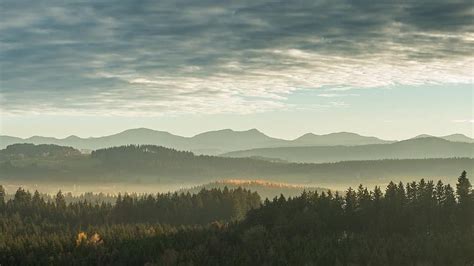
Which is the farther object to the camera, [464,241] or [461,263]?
[464,241]

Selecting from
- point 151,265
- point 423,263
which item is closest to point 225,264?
point 151,265

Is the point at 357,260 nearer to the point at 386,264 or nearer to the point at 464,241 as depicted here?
the point at 386,264

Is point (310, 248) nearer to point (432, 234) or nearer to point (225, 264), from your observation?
point (225, 264)

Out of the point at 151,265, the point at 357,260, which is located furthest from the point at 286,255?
the point at 151,265

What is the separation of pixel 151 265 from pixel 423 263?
249 ft

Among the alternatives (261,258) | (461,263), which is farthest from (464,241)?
(261,258)

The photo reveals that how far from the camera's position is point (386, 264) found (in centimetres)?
17462

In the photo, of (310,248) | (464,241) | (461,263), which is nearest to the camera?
(461,263)

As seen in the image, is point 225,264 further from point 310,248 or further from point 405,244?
point 405,244

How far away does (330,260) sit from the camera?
17788cm

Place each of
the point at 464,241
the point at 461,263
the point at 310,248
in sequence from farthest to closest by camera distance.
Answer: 1. the point at 310,248
2. the point at 464,241
3. the point at 461,263

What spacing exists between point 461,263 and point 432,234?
32407mm

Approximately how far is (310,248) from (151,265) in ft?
150

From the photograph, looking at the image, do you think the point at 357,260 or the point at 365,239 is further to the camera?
the point at 365,239
